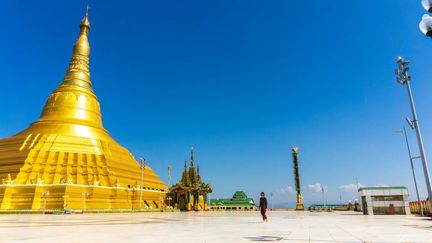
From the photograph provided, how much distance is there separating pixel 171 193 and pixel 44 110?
2836 centimetres

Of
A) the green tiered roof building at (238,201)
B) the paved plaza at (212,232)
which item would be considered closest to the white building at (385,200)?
the paved plaza at (212,232)

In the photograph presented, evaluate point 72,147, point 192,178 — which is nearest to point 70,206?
point 72,147

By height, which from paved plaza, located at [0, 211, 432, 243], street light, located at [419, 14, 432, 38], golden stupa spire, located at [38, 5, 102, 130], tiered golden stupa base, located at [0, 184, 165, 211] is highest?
golden stupa spire, located at [38, 5, 102, 130]

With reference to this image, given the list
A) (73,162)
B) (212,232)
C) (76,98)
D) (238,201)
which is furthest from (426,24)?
(238,201)

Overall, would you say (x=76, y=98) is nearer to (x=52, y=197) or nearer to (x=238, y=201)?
(x=52, y=197)

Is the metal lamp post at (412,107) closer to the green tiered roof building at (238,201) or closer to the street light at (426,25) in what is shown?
the street light at (426,25)

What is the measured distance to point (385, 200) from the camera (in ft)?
97.4

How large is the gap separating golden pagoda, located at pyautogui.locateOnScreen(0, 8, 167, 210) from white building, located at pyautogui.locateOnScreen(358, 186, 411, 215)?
99.7 feet

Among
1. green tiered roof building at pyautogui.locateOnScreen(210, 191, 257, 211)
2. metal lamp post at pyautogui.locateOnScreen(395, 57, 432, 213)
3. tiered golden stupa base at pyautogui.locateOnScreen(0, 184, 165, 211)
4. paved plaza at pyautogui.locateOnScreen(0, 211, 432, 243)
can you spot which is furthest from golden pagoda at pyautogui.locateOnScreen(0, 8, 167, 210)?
green tiered roof building at pyautogui.locateOnScreen(210, 191, 257, 211)

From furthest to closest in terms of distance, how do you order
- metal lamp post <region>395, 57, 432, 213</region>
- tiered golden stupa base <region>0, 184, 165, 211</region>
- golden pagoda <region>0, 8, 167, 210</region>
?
golden pagoda <region>0, 8, 167, 210</region>
tiered golden stupa base <region>0, 184, 165, 211</region>
metal lamp post <region>395, 57, 432, 213</region>

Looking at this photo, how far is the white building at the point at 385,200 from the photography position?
28828 millimetres

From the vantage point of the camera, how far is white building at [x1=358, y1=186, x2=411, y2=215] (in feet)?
94.6

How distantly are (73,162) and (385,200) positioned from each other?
41311 millimetres

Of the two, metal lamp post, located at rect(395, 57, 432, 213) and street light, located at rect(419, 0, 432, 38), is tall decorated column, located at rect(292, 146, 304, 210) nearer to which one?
metal lamp post, located at rect(395, 57, 432, 213)
